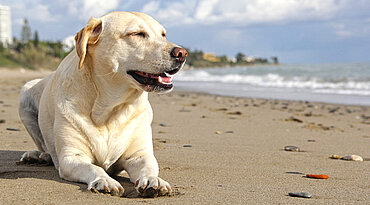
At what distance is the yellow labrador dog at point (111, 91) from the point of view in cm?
342

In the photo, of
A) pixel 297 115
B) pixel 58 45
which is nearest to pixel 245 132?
pixel 297 115

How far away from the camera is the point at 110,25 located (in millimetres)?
3533

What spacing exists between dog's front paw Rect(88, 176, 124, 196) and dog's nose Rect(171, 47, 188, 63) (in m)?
1.13

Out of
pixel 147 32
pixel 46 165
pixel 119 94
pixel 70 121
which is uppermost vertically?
pixel 147 32

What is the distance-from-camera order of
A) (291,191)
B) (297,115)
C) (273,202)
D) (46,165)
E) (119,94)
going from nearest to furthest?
(273,202), (291,191), (119,94), (46,165), (297,115)

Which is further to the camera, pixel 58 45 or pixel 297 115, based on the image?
pixel 58 45

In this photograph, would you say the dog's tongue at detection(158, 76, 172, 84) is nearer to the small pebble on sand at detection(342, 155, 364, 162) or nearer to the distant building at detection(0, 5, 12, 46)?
the small pebble on sand at detection(342, 155, 364, 162)

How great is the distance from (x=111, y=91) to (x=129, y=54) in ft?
1.18

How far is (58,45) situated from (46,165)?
48.6 meters

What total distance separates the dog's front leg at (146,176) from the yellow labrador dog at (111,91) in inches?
0.4

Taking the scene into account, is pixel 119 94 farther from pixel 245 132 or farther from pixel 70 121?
pixel 245 132

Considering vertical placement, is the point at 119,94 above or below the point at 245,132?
above

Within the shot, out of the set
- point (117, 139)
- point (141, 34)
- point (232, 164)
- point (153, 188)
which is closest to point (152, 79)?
point (141, 34)

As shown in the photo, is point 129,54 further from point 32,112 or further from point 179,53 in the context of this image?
point 32,112
